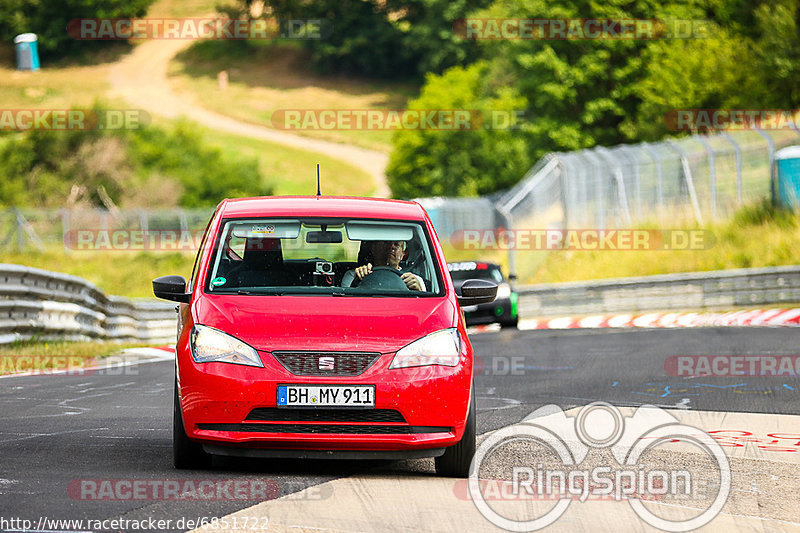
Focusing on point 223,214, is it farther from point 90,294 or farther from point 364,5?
point 364,5

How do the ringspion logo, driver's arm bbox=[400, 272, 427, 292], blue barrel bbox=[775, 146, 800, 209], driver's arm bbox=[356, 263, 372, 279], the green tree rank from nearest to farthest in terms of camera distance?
the ringspion logo < driver's arm bbox=[400, 272, 427, 292] < driver's arm bbox=[356, 263, 372, 279] < blue barrel bbox=[775, 146, 800, 209] < the green tree

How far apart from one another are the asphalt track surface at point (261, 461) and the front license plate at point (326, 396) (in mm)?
444

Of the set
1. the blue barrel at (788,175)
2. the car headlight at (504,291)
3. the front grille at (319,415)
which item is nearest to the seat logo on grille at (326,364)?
the front grille at (319,415)

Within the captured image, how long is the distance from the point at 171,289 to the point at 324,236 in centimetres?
104

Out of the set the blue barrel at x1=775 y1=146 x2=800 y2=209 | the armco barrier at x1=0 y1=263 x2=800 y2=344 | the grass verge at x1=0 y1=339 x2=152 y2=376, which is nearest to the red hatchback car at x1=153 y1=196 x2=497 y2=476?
the grass verge at x1=0 y1=339 x2=152 y2=376

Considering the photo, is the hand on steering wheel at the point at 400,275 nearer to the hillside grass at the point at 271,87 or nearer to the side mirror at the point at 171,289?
the side mirror at the point at 171,289

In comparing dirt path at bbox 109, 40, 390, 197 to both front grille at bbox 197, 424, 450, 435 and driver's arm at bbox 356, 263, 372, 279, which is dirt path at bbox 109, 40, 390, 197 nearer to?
driver's arm at bbox 356, 263, 372, 279

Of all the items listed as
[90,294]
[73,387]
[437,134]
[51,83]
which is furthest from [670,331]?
[51,83]

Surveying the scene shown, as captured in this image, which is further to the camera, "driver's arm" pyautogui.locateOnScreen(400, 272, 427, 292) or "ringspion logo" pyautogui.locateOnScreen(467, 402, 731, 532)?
"driver's arm" pyautogui.locateOnScreen(400, 272, 427, 292)

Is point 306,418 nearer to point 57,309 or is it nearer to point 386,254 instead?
point 386,254

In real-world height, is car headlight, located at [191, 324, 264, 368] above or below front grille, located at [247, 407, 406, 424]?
above

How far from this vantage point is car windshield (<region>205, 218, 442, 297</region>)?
818 centimetres

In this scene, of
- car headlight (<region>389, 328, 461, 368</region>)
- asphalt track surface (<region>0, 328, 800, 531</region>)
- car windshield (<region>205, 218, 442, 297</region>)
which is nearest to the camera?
asphalt track surface (<region>0, 328, 800, 531</region>)

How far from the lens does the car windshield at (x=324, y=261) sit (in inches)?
322
